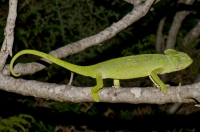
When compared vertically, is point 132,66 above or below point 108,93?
above

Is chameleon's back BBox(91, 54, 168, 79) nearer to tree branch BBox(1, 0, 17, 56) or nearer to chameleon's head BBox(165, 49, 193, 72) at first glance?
chameleon's head BBox(165, 49, 193, 72)

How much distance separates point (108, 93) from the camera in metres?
2.21

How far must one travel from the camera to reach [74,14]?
6355mm

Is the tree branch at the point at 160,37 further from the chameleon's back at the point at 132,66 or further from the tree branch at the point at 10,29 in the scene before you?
the tree branch at the point at 10,29

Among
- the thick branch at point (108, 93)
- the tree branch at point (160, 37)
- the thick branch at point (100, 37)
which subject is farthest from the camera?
the tree branch at point (160, 37)

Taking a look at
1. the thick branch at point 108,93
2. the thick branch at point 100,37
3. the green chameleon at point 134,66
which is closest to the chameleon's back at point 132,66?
the green chameleon at point 134,66

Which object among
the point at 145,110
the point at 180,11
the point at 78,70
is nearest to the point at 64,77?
the point at 145,110

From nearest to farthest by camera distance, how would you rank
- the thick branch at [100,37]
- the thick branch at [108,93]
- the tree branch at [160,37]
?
the thick branch at [108,93] → the thick branch at [100,37] → the tree branch at [160,37]

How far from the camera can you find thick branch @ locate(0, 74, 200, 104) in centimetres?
201

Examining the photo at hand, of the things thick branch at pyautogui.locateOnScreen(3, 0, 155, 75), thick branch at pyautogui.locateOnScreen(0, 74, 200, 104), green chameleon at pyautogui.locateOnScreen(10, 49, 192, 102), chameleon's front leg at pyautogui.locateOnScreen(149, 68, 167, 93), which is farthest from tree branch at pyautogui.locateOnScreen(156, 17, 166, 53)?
thick branch at pyautogui.locateOnScreen(0, 74, 200, 104)

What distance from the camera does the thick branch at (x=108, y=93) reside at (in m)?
2.01

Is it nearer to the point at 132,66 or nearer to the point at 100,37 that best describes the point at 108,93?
the point at 132,66

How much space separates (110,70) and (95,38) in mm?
718

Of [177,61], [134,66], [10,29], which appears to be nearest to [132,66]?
[134,66]
